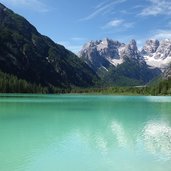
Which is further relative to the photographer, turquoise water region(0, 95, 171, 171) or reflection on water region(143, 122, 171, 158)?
reflection on water region(143, 122, 171, 158)

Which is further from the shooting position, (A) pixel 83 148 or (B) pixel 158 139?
(B) pixel 158 139

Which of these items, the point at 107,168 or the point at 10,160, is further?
the point at 10,160

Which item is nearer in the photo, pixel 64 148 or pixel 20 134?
pixel 64 148

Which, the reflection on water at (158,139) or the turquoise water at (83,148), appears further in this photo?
the reflection on water at (158,139)

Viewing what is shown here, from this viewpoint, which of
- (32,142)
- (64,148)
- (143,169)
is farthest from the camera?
(32,142)

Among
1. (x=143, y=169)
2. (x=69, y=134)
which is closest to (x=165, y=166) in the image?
(x=143, y=169)

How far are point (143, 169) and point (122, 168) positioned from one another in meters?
1.60

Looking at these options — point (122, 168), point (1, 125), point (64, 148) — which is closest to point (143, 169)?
point (122, 168)

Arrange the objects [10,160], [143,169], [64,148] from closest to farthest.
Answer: [143,169]
[10,160]
[64,148]

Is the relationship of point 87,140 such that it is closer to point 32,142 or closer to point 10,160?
point 32,142

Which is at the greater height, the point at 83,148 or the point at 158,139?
the point at 158,139

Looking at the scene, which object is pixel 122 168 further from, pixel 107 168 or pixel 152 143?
pixel 152 143

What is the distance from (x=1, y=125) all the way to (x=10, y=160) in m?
23.9

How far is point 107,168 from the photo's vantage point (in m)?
28.3
